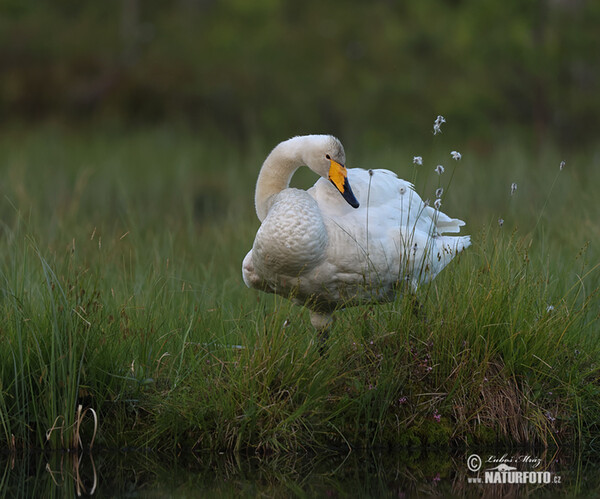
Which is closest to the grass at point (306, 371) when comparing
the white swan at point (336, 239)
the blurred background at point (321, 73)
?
the white swan at point (336, 239)

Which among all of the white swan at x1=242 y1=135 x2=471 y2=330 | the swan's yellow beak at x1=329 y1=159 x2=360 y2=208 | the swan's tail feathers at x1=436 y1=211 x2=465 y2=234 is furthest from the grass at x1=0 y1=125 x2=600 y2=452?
the swan's yellow beak at x1=329 y1=159 x2=360 y2=208

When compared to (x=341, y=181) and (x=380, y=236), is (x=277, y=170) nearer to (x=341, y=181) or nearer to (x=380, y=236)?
(x=341, y=181)

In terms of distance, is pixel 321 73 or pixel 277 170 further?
pixel 321 73

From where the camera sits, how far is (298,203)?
5.16 metres

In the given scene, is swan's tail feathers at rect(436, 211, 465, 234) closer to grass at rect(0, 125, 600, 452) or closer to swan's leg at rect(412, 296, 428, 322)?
grass at rect(0, 125, 600, 452)

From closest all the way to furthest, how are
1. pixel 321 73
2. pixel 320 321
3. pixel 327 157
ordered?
pixel 327 157 → pixel 320 321 → pixel 321 73

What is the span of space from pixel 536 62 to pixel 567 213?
646cm

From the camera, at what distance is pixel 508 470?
15.4ft

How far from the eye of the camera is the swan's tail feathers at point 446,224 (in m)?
6.03

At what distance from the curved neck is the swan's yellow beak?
33 cm

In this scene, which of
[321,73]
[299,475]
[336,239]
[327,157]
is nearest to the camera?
[299,475]

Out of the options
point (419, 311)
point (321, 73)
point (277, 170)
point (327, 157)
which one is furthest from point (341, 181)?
point (321, 73)

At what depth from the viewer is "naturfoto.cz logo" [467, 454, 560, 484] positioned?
4547 mm

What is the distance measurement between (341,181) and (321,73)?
1419 centimetres
